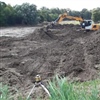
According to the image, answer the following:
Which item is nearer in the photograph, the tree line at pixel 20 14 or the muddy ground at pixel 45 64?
the muddy ground at pixel 45 64

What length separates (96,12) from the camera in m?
47.8

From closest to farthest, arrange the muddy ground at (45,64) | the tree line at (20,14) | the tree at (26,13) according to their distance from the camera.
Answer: the muddy ground at (45,64)
the tree line at (20,14)
the tree at (26,13)

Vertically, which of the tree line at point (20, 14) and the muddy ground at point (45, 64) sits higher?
the muddy ground at point (45, 64)

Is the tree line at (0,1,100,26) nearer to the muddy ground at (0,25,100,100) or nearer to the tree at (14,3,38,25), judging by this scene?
the tree at (14,3,38,25)

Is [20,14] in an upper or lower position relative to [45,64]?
lower

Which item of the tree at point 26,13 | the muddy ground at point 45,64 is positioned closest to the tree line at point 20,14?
the tree at point 26,13

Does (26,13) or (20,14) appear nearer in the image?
(20,14)

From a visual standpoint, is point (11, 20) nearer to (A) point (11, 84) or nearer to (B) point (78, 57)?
(B) point (78, 57)

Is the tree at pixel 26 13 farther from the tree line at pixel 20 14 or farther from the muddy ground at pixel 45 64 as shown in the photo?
the muddy ground at pixel 45 64

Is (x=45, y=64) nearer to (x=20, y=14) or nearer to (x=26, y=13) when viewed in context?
(x=20, y=14)

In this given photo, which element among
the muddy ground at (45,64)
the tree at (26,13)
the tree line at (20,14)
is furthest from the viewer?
the tree at (26,13)

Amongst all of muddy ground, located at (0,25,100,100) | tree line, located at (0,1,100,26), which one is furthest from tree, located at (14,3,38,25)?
muddy ground, located at (0,25,100,100)

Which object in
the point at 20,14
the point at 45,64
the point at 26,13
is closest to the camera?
the point at 45,64

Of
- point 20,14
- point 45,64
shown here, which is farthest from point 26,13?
point 45,64
